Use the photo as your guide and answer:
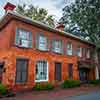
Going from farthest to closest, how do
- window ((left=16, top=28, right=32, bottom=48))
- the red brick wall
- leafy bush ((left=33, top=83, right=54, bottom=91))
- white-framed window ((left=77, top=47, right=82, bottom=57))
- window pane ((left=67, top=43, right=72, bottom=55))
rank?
white-framed window ((left=77, top=47, right=82, bottom=57)), window pane ((left=67, top=43, right=72, bottom=55)), window ((left=16, top=28, right=32, bottom=48)), leafy bush ((left=33, top=83, right=54, bottom=91)), the red brick wall

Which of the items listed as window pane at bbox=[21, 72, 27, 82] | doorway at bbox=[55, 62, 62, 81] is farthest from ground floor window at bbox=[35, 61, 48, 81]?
doorway at bbox=[55, 62, 62, 81]

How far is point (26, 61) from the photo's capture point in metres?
17.2

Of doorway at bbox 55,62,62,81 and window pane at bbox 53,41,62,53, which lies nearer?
doorway at bbox 55,62,62,81

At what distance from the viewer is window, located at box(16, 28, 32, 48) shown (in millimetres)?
16969

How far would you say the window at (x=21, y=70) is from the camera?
53.0ft

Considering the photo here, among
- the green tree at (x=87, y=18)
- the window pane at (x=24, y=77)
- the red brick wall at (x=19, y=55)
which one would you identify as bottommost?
the window pane at (x=24, y=77)

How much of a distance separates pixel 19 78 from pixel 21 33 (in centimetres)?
478

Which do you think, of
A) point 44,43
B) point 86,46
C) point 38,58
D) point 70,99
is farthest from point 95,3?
point 70,99

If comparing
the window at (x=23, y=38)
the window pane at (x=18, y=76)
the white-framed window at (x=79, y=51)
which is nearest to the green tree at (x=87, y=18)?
the white-framed window at (x=79, y=51)

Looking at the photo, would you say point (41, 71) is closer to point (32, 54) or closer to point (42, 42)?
point (32, 54)

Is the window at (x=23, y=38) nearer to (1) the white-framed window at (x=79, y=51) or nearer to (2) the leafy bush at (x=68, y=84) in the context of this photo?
(2) the leafy bush at (x=68, y=84)

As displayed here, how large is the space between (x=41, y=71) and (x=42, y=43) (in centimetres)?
335

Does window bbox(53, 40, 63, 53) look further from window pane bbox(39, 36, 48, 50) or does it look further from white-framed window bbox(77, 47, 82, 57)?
white-framed window bbox(77, 47, 82, 57)

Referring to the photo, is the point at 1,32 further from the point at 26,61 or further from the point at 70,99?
the point at 70,99
